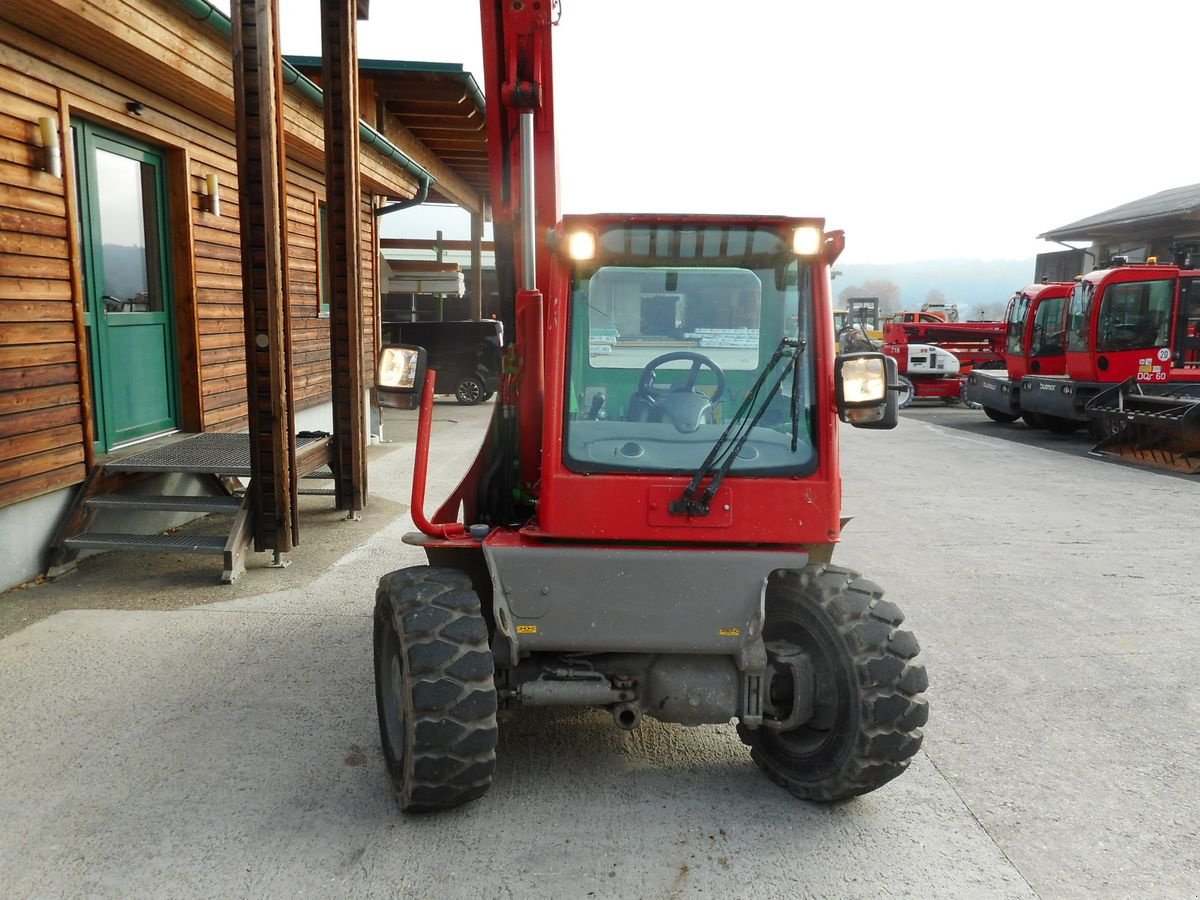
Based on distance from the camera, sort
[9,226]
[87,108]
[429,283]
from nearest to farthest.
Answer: [9,226] → [87,108] → [429,283]

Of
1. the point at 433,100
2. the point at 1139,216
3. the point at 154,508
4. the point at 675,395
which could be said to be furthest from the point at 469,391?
the point at 1139,216

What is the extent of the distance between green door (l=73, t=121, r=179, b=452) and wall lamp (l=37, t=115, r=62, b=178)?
0.57 metres

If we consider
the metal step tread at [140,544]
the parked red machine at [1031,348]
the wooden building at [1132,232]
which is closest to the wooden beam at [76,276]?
the metal step tread at [140,544]

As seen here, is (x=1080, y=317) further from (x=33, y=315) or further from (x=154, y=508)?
(x=33, y=315)

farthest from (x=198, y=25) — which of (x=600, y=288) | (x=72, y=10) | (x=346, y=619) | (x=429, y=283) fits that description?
(x=429, y=283)

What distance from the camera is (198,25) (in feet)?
20.9

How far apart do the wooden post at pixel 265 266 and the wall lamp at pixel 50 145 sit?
1145 mm

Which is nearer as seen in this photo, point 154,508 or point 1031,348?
point 154,508

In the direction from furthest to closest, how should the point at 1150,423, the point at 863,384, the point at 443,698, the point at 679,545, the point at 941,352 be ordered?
1. the point at 941,352
2. the point at 1150,423
3. the point at 679,545
4. the point at 863,384
5. the point at 443,698

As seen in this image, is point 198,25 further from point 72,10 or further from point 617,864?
point 617,864

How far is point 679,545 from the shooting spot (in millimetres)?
3309

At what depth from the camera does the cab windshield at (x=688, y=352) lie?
3.27m

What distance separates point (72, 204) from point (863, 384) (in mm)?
5481

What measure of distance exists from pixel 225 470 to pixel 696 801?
14.4ft
